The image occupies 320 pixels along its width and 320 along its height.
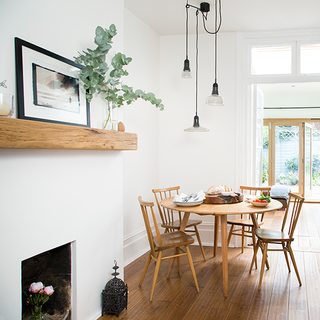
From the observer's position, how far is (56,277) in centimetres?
208

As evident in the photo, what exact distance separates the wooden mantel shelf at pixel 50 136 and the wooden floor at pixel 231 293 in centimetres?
131

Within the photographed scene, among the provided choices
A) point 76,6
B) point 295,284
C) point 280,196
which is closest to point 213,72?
point 76,6

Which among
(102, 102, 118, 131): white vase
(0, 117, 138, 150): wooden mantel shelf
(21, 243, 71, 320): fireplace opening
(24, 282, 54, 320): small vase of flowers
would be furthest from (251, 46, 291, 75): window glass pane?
(24, 282, 54, 320): small vase of flowers

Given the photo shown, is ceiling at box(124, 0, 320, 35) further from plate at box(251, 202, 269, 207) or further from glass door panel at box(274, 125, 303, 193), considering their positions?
glass door panel at box(274, 125, 303, 193)

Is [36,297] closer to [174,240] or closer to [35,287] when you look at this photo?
[35,287]

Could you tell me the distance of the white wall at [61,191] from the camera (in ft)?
5.17

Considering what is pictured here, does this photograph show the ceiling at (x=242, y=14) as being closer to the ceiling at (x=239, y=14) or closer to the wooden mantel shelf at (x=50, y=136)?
the ceiling at (x=239, y=14)

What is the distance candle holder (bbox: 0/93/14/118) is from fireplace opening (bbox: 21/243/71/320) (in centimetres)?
96

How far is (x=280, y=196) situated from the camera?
22.9 ft

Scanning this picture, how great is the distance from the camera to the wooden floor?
2.38 m

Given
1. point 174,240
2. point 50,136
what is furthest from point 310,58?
point 50,136

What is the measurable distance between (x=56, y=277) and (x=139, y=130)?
81.6 inches

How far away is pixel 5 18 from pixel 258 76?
328 cm

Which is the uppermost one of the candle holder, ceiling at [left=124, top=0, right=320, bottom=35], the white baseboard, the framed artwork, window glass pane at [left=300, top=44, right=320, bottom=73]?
ceiling at [left=124, top=0, right=320, bottom=35]
